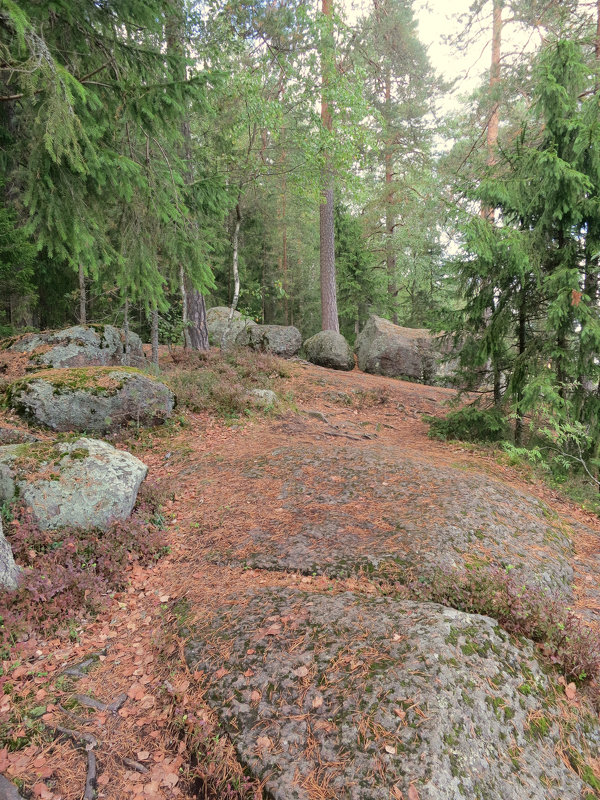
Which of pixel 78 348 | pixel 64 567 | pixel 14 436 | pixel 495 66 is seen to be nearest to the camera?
pixel 64 567

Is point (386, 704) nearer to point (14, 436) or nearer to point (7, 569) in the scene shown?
point (7, 569)

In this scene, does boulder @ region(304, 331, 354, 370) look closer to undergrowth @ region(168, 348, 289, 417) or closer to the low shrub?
undergrowth @ region(168, 348, 289, 417)

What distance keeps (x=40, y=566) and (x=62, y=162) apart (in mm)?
4205

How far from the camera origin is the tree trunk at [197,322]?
470 inches

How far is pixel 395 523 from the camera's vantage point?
4.61m

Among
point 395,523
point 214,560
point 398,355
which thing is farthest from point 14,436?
point 398,355

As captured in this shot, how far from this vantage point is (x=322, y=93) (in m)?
11.4

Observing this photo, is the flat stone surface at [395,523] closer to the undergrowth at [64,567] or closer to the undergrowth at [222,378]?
the undergrowth at [64,567]

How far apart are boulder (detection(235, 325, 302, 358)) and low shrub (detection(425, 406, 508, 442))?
776 cm

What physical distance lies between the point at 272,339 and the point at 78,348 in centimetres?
712

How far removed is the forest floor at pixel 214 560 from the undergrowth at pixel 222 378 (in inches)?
17.3

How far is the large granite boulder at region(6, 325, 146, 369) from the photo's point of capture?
9.23 metres

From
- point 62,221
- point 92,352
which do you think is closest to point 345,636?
point 62,221

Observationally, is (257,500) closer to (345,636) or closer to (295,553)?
(295,553)
